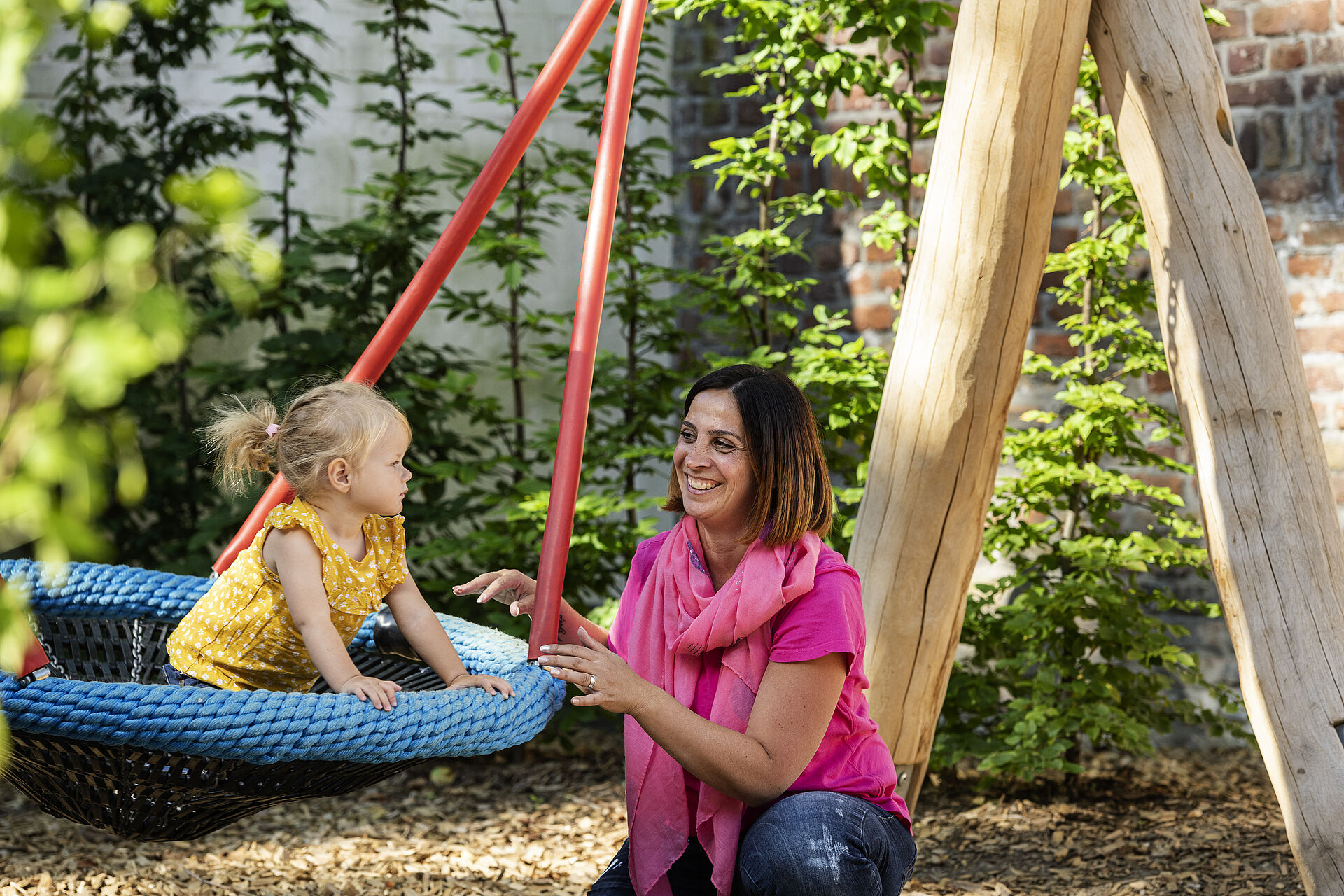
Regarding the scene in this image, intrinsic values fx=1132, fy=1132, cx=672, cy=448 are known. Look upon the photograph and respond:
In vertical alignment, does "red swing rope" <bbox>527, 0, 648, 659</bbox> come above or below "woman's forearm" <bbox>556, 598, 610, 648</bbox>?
above

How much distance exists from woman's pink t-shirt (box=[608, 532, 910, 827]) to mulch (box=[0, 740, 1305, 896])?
0.99 meters

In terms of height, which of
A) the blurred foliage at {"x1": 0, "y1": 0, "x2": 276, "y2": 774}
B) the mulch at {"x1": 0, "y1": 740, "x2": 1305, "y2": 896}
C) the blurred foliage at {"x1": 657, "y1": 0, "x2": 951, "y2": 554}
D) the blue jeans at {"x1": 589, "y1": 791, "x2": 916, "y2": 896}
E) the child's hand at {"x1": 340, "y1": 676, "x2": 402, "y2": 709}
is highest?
the blurred foliage at {"x1": 657, "y1": 0, "x2": 951, "y2": 554}

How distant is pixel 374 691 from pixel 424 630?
1.42 ft

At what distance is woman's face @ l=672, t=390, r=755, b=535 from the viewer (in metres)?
1.58

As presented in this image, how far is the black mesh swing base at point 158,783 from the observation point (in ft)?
4.41

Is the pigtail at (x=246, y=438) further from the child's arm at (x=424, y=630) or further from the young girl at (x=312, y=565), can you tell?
the child's arm at (x=424, y=630)

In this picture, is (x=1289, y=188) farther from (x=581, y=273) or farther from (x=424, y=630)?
(x=424, y=630)

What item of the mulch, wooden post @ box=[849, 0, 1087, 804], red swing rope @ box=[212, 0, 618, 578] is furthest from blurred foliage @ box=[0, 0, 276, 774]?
the mulch

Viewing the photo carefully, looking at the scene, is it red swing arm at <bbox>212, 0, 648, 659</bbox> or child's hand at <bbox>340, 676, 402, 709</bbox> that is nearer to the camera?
child's hand at <bbox>340, 676, 402, 709</bbox>

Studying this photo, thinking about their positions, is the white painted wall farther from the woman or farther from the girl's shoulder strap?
the woman

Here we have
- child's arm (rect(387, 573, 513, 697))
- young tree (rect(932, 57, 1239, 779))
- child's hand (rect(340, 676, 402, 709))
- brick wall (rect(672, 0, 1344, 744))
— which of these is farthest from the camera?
brick wall (rect(672, 0, 1344, 744))

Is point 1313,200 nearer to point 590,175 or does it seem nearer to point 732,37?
point 732,37

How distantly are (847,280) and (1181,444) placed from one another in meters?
1.15

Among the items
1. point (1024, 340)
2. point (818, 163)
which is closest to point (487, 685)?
point (1024, 340)
